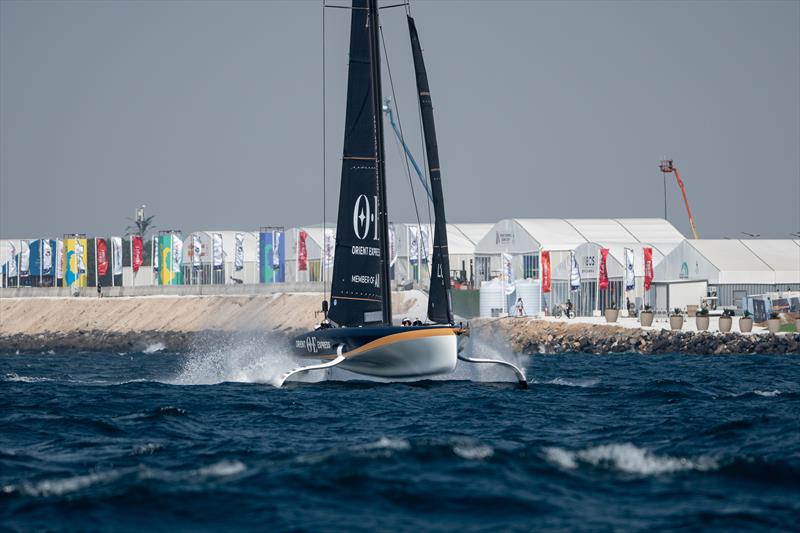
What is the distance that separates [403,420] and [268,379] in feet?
39.5

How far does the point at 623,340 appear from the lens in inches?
2304

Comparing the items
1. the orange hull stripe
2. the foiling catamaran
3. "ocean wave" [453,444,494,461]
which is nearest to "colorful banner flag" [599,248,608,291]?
the foiling catamaran

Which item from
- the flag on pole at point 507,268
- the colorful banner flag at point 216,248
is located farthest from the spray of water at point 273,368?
the colorful banner flag at point 216,248

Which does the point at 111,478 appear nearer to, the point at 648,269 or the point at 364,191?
the point at 364,191

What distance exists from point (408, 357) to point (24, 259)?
102m

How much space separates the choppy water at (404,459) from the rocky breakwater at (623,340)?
71.2ft

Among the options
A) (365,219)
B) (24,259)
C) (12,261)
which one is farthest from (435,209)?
(12,261)

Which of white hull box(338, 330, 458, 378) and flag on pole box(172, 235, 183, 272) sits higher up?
flag on pole box(172, 235, 183, 272)

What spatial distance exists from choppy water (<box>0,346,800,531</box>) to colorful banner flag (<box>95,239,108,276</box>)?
9072 cm

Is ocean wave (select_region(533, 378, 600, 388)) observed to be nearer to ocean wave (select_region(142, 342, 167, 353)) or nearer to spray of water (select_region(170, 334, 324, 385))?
spray of water (select_region(170, 334, 324, 385))

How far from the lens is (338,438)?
19672mm

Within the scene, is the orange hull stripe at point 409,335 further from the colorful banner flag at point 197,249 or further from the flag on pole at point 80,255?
the flag on pole at point 80,255

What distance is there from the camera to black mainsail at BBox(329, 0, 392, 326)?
3097 cm

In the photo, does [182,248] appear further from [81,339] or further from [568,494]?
[568,494]
